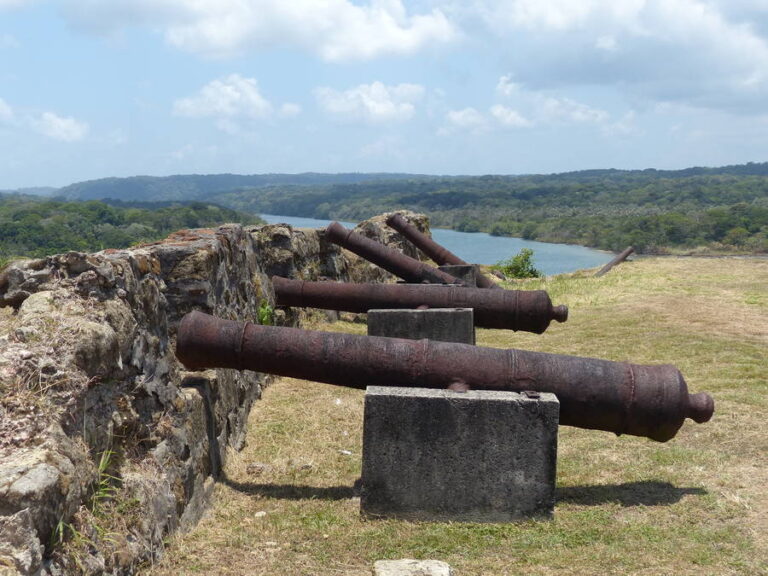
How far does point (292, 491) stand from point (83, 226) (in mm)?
69737

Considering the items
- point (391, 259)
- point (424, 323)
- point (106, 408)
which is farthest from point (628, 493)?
point (391, 259)

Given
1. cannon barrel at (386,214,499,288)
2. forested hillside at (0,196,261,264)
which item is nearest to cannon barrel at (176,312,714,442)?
cannon barrel at (386,214,499,288)

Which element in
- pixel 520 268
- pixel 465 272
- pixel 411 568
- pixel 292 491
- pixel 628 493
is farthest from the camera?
pixel 520 268

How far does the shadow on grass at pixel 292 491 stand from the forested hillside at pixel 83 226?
44492 mm

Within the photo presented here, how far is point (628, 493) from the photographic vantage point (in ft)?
17.1

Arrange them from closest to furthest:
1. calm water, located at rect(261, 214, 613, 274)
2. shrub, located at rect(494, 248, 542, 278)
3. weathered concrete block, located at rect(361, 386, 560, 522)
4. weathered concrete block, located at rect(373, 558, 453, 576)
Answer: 1. weathered concrete block, located at rect(373, 558, 453, 576)
2. weathered concrete block, located at rect(361, 386, 560, 522)
3. shrub, located at rect(494, 248, 542, 278)
4. calm water, located at rect(261, 214, 613, 274)

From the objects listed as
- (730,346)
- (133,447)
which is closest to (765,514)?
(133,447)

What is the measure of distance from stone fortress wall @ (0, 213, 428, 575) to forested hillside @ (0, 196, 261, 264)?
44063 mm

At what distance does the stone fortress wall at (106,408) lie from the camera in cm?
294

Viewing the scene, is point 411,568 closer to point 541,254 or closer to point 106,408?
point 106,408

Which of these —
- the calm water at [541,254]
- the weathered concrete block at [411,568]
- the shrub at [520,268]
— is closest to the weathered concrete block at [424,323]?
the weathered concrete block at [411,568]

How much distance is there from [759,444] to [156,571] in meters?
5.12

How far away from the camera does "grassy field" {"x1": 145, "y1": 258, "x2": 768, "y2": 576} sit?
13.5ft

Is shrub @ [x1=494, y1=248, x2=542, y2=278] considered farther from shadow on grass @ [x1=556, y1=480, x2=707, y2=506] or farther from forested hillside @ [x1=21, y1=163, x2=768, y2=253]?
forested hillside @ [x1=21, y1=163, x2=768, y2=253]
